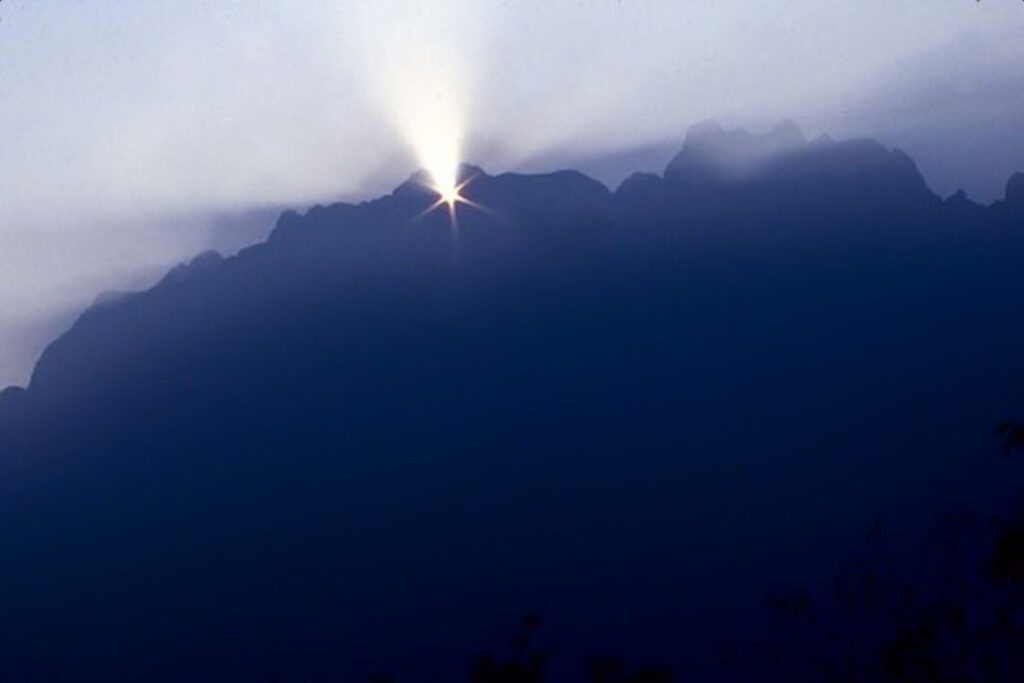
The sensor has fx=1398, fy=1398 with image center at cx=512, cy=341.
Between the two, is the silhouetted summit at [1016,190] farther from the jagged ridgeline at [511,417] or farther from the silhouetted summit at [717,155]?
the silhouetted summit at [717,155]

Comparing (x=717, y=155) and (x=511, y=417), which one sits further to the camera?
(x=717, y=155)

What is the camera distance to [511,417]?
51.2 m

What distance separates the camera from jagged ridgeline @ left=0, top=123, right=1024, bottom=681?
3744 cm

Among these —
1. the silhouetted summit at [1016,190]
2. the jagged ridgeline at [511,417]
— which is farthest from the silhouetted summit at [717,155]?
the silhouetted summit at [1016,190]

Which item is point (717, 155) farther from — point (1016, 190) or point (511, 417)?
point (511, 417)

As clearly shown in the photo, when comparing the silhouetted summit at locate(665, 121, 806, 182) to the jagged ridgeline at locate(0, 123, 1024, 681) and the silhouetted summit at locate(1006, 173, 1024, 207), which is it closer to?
the jagged ridgeline at locate(0, 123, 1024, 681)

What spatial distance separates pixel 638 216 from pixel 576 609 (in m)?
31.1

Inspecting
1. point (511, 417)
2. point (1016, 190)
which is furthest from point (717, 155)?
point (511, 417)

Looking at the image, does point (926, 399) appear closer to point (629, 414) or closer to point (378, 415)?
point (629, 414)

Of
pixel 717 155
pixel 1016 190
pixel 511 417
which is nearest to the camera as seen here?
pixel 511 417

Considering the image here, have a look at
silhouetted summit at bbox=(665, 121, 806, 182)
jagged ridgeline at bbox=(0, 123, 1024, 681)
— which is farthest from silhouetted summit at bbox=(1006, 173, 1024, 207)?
silhouetted summit at bbox=(665, 121, 806, 182)

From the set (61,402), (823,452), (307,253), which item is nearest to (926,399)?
(823,452)

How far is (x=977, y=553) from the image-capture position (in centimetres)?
1350

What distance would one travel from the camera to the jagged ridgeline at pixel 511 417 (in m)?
37.4
